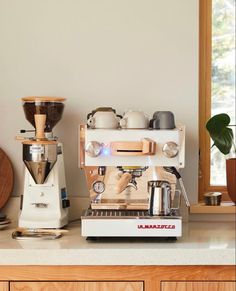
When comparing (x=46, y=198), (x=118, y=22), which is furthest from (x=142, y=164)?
(x=118, y=22)

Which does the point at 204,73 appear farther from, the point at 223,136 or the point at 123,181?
the point at 123,181

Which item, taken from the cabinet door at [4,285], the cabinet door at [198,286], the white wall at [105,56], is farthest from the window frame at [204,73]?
the cabinet door at [4,285]

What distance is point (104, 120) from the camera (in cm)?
202

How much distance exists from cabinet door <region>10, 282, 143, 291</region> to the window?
0.78 metres

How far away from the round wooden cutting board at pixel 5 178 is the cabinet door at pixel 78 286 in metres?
0.57

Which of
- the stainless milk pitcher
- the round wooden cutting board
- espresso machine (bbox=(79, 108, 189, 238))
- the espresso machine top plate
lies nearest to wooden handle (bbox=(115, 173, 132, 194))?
espresso machine (bbox=(79, 108, 189, 238))

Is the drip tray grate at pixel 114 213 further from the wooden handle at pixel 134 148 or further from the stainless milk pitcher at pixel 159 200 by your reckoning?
the wooden handle at pixel 134 148

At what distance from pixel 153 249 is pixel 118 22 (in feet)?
3.25

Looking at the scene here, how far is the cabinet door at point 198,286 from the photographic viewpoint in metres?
1.85

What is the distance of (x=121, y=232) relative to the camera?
193 centimetres

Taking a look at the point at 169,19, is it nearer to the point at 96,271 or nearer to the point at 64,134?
the point at 64,134

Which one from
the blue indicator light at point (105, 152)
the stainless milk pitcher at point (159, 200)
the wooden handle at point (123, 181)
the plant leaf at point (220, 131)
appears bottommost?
the stainless milk pitcher at point (159, 200)

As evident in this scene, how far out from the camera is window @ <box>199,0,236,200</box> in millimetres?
2508

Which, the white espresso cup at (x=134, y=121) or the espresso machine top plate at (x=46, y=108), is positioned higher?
the espresso machine top plate at (x=46, y=108)
